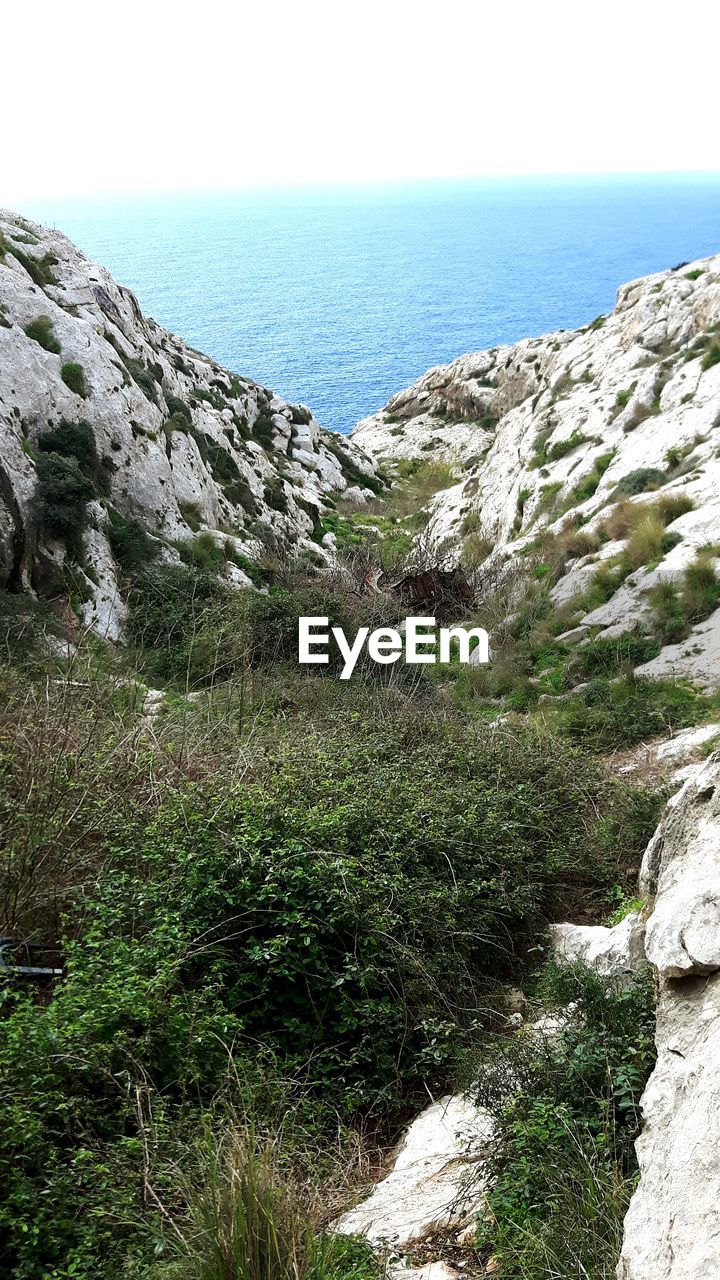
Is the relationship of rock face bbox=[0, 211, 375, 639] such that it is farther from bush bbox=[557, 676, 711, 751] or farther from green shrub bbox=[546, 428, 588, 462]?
bush bbox=[557, 676, 711, 751]

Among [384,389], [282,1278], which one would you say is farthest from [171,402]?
[384,389]

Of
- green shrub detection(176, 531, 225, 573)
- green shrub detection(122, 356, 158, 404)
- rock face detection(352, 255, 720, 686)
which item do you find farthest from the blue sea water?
green shrub detection(176, 531, 225, 573)

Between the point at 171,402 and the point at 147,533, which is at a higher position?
the point at 171,402

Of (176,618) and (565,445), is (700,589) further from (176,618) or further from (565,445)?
(565,445)

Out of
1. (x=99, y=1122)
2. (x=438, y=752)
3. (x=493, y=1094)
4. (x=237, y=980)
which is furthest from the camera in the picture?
(x=438, y=752)

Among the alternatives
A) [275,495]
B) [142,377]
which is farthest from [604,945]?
[275,495]

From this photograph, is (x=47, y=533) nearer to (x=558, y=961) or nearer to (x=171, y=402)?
(x=171, y=402)
